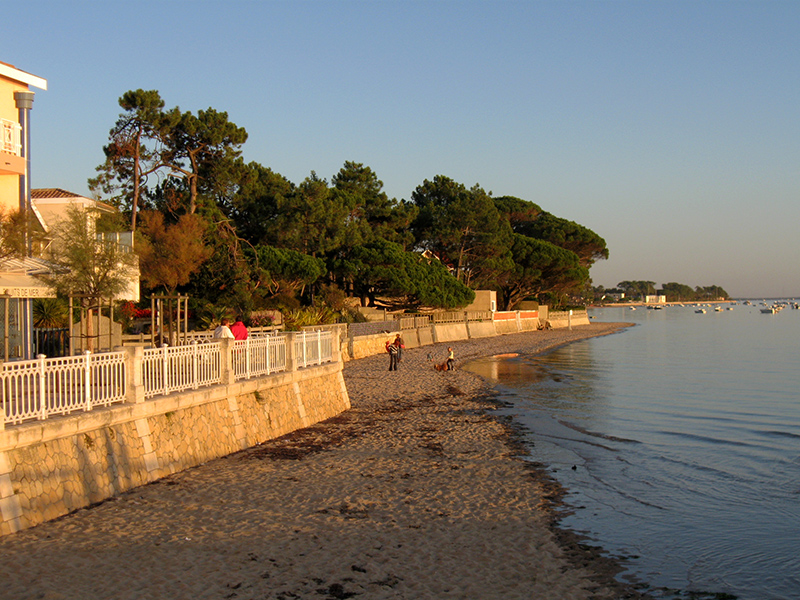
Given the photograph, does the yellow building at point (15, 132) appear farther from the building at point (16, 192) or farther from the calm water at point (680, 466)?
the calm water at point (680, 466)

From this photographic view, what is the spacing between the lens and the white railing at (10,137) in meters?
17.8

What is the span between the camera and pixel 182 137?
4100cm

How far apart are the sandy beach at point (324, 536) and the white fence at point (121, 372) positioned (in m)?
1.47

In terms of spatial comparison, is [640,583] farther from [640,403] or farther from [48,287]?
[640,403]

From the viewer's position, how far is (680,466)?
14.9 m

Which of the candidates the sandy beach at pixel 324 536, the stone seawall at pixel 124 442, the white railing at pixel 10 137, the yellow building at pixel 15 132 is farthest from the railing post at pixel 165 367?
the white railing at pixel 10 137

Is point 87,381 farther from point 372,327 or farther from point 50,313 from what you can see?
point 372,327

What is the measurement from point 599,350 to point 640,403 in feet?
93.7

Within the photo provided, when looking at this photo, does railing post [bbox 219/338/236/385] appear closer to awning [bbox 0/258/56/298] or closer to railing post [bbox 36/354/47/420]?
railing post [bbox 36/354/47/420]

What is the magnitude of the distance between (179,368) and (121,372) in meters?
1.54

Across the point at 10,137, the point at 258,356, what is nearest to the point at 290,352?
the point at 258,356

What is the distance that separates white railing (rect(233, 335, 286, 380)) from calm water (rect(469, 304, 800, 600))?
6.27 meters

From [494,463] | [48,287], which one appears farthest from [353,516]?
[48,287]

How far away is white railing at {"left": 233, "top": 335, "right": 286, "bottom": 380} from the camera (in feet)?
45.3
